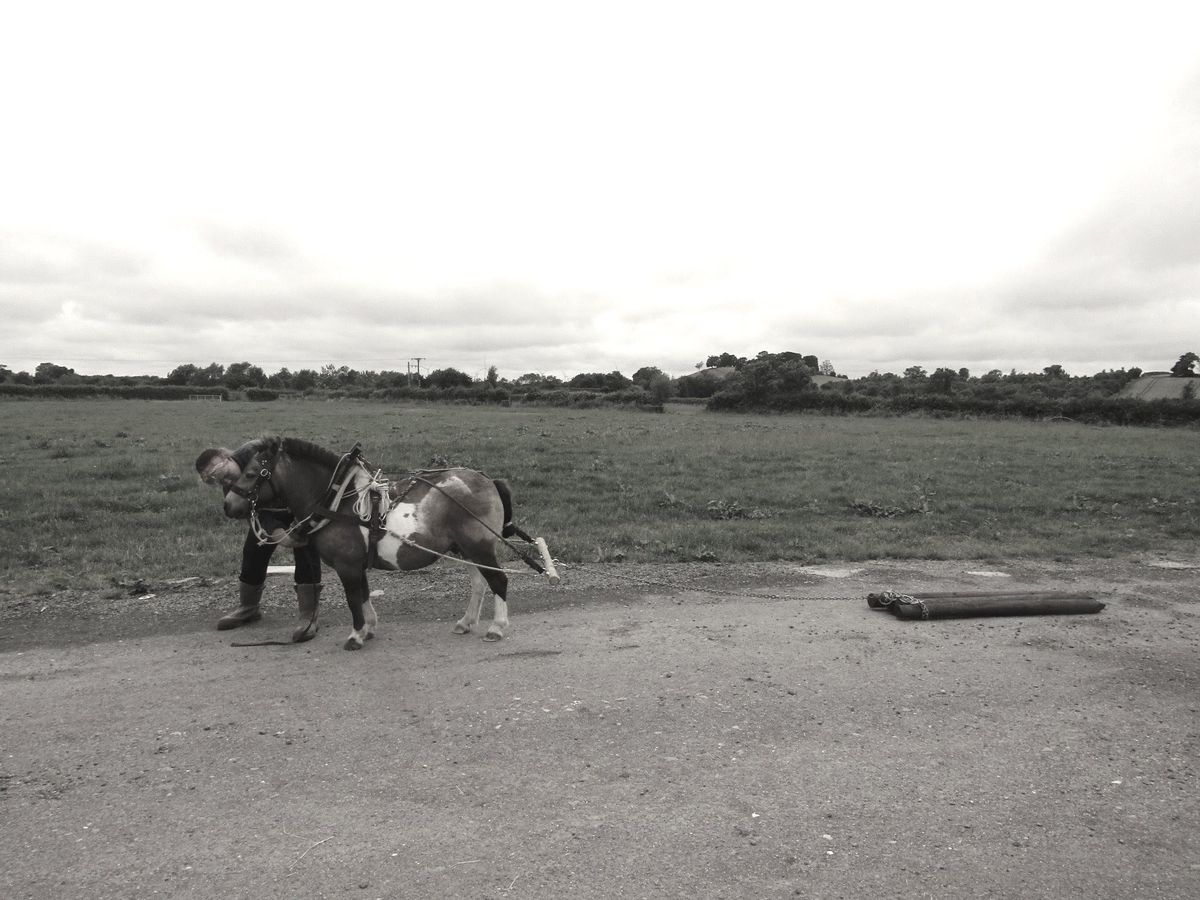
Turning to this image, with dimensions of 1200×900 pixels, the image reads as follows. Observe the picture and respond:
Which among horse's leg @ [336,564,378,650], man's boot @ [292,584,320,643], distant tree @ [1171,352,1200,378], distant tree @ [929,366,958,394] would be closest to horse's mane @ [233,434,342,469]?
horse's leg @ [336,564,378,650]

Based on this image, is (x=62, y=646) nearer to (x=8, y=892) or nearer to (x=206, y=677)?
(x=206, y=677)

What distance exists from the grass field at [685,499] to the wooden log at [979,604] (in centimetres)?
296

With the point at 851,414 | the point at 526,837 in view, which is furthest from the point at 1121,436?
the point at 526,837

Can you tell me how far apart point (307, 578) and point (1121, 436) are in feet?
136

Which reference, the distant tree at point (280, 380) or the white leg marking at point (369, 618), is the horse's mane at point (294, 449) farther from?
the distant tree at point (280, 380)

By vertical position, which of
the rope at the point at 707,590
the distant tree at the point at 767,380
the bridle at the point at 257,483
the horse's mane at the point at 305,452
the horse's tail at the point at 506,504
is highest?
the distant tree at the point at 767,380

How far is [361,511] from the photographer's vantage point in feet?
22.4

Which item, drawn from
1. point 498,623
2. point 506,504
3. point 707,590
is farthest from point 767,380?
point 498,623

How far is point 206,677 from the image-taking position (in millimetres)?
6008

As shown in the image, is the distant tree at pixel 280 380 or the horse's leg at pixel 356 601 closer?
the horse's leg at pixel 356 601

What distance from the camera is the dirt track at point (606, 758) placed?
367 cm

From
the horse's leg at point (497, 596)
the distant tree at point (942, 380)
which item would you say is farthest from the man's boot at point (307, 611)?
the distant tree at point (942, 380)

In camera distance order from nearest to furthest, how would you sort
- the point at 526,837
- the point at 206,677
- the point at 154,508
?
the point at 526,837 < the point at 206,677 < the point at 154,508

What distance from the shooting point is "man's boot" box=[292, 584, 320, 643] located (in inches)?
275
